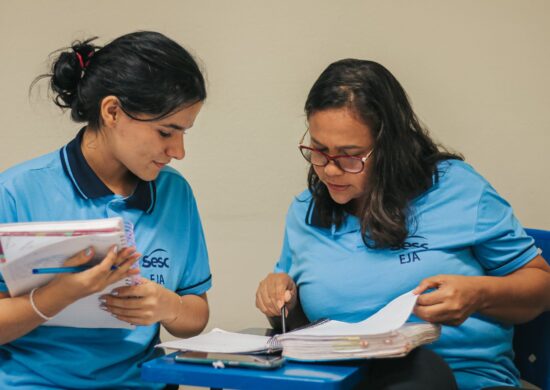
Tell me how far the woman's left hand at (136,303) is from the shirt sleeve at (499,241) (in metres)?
0.74

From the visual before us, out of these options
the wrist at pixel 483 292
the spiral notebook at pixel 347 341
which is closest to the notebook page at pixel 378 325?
the spiral notebook at pixel 347 341

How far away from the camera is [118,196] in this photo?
5.48ft

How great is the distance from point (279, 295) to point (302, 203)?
0.32m

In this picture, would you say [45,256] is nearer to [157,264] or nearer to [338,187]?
[157,264]

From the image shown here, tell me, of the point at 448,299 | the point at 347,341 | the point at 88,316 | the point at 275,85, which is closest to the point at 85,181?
the point at 88,316

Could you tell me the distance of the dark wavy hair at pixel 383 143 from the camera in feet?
5.59

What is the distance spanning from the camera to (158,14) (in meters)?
2.48

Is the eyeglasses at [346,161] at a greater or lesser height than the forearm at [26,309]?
greater

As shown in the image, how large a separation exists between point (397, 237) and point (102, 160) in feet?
2.31

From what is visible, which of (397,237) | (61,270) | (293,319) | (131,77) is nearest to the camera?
Result: (61,270)

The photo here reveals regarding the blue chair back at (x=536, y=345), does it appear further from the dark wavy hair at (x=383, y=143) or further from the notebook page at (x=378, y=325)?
the notebook page at (x=378, y=325)

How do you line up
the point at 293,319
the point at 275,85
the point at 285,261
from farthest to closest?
the point at 275,85 < the point at 285,261 < the point at 293,319

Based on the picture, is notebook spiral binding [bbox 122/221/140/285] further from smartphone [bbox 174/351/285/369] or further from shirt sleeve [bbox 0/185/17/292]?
shirt sleeve [bbox 0/185/17/292]

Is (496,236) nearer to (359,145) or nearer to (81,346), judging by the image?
(359,145)
